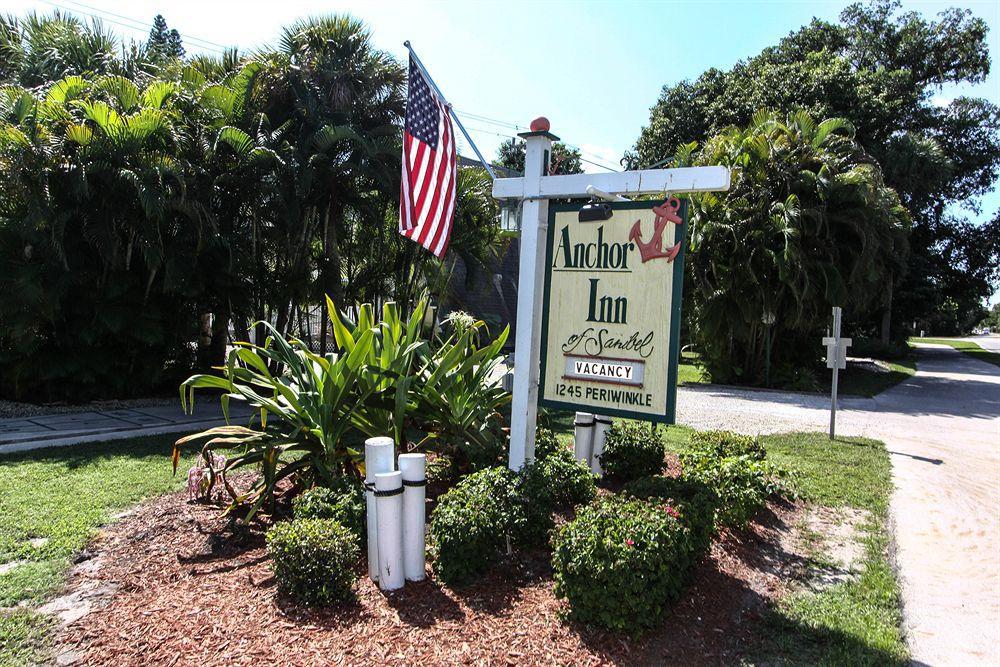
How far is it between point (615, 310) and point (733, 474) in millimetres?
1639

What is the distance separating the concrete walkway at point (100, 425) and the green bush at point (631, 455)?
18.6ft

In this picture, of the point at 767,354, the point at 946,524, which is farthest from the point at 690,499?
the point at 767,354

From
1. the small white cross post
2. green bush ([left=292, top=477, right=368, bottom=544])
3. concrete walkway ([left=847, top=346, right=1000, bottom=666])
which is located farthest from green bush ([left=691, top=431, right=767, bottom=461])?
green bush ([left=292, top=477, right=368, bottom=544])

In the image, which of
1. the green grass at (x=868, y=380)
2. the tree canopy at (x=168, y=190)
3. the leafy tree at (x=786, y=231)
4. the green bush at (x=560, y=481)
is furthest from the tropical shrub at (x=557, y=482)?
the green grass at (x=868, y=380)

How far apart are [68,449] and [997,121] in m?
31.3

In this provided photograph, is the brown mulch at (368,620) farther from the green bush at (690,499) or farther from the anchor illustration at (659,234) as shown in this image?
the anchor illustration at (659,234)

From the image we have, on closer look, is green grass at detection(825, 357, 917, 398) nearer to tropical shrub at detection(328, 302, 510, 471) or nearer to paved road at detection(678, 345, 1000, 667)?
paved road at detection(678, 345, 1000, 667)

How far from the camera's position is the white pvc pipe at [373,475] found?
11.8ft

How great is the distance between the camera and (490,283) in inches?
577

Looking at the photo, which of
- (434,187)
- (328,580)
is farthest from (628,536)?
(434,187)

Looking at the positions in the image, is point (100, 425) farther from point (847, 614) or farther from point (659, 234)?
point (847, 614)

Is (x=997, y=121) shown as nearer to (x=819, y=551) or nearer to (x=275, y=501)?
(x=819, y=551)

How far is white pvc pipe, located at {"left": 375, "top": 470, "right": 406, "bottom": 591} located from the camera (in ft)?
11.6

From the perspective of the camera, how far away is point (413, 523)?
12.0 ft
